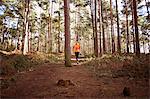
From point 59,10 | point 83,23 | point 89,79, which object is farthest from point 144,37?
point 89,79

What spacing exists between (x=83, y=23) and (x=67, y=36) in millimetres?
42975

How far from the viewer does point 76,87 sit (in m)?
11.1

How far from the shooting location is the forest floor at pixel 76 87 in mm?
9492

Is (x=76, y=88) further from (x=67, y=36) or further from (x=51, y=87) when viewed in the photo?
(x=67, y=36)

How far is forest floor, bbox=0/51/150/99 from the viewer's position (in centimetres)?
949

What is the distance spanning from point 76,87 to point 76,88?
0.22 metres

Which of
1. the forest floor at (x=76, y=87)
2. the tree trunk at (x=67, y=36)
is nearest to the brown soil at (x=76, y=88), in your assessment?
the forest floor at (x=76, y=87)

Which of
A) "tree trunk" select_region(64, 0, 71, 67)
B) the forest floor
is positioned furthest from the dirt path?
"tree trunk" select_region(64, 0, 71, 67)

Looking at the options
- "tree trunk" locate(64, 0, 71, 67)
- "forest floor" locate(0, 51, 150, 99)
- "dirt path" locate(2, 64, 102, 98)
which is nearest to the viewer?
"forest floor" locate(0, 51, 150, 99)

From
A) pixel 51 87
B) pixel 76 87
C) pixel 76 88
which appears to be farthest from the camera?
pixel 51 87

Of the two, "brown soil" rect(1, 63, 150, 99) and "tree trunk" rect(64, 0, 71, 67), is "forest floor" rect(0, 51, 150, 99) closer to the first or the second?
"brown soil" rect(1, 63, 150, 99)

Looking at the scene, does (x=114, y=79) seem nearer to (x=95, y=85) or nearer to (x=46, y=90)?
(x=95, y=85)

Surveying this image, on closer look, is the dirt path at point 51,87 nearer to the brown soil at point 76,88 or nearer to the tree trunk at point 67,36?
the brown soil at point 76,88

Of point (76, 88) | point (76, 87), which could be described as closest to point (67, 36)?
point (76, 87)
